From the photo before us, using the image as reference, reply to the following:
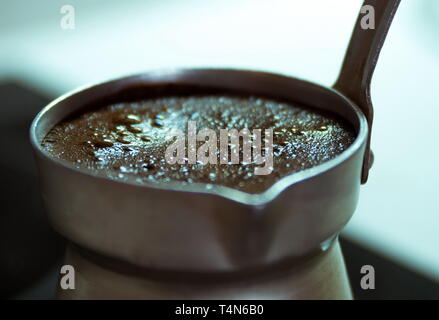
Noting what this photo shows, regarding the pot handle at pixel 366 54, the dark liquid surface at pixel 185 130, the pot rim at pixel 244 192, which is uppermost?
the pot handle at pixel 366 54

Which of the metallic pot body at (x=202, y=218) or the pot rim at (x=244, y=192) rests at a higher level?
the pot rim at (x=244, y=192)

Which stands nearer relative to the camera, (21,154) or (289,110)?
(289,110)

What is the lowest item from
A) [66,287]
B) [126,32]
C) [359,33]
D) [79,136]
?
[126,32]

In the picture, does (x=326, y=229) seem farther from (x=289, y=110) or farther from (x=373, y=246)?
(x=373, y=246)

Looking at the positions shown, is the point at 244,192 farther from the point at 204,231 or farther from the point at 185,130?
the point at 185,130

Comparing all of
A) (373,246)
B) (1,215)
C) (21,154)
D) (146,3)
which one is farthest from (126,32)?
(373,246)
